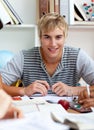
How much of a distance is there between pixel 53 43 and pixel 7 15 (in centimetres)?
83

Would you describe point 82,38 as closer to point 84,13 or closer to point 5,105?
point 84,13

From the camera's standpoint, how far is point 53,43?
170cm

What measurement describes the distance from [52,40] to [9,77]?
345mm

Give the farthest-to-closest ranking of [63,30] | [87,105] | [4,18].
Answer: [4,18] → [63,30] → [87,105]

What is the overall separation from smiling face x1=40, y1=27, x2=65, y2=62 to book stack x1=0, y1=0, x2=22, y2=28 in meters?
0.74

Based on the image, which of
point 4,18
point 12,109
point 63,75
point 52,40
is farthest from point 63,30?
point 12,109

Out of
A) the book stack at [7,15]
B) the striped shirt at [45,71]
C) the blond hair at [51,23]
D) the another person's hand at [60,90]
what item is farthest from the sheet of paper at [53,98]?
the book stack at [7,15]

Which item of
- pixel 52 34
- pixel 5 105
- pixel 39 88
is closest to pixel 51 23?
pixel 52 34

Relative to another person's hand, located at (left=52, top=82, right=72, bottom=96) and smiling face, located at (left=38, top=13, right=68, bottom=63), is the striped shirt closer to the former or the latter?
smiling face, located at (left=38, top=13, right=68, bottom=63)

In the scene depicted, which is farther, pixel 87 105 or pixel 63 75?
pixel 63 75

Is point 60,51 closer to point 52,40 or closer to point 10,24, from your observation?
point 52,40

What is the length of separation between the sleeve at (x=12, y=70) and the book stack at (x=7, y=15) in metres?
0.69

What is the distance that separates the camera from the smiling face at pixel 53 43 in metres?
1.69

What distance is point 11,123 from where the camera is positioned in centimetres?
65
